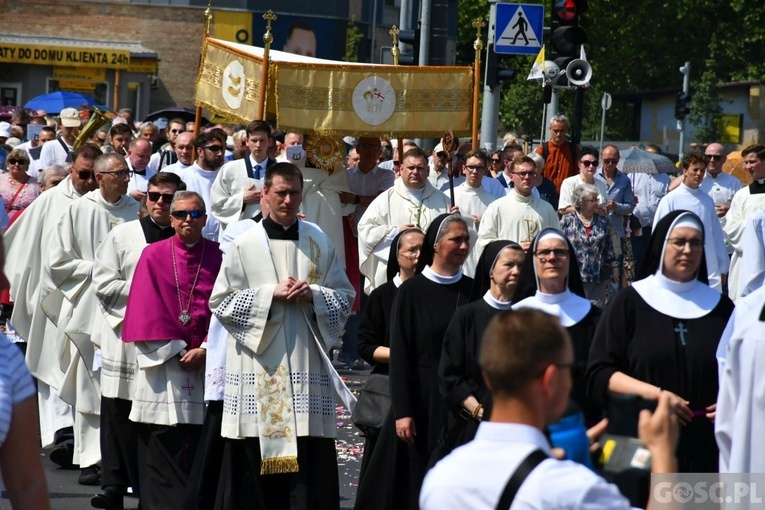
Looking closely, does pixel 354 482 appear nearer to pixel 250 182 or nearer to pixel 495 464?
pixel 250 182

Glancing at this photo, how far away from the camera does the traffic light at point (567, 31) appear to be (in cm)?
1681

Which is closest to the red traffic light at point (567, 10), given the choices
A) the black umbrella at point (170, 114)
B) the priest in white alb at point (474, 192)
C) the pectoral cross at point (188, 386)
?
the priest in white alb at point (474, 192)

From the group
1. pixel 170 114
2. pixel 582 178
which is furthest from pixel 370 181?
pixel 170 114

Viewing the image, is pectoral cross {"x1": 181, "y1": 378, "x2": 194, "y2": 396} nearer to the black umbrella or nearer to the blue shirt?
the blue shirt

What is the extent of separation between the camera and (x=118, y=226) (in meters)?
8.73

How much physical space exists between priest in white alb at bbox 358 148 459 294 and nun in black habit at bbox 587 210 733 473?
5988 millimetres

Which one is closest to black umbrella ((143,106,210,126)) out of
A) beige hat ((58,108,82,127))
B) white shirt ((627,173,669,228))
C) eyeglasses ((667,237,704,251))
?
white shirt ((627,173,669,228))

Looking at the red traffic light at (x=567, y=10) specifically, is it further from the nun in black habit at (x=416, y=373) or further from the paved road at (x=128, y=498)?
the nun in black habit at (x=416, y=373)

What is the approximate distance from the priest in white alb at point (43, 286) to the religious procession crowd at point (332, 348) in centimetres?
2

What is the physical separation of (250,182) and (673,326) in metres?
6.68

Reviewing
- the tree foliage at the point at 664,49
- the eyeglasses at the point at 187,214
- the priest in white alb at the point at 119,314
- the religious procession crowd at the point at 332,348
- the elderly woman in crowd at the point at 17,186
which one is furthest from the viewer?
the tree foliage at the point at 664,49

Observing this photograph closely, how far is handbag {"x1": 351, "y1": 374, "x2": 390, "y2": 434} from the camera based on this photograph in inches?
305

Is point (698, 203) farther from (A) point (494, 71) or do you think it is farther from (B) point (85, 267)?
(B) point (85, 267)

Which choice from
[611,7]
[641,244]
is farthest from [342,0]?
[641,244]
